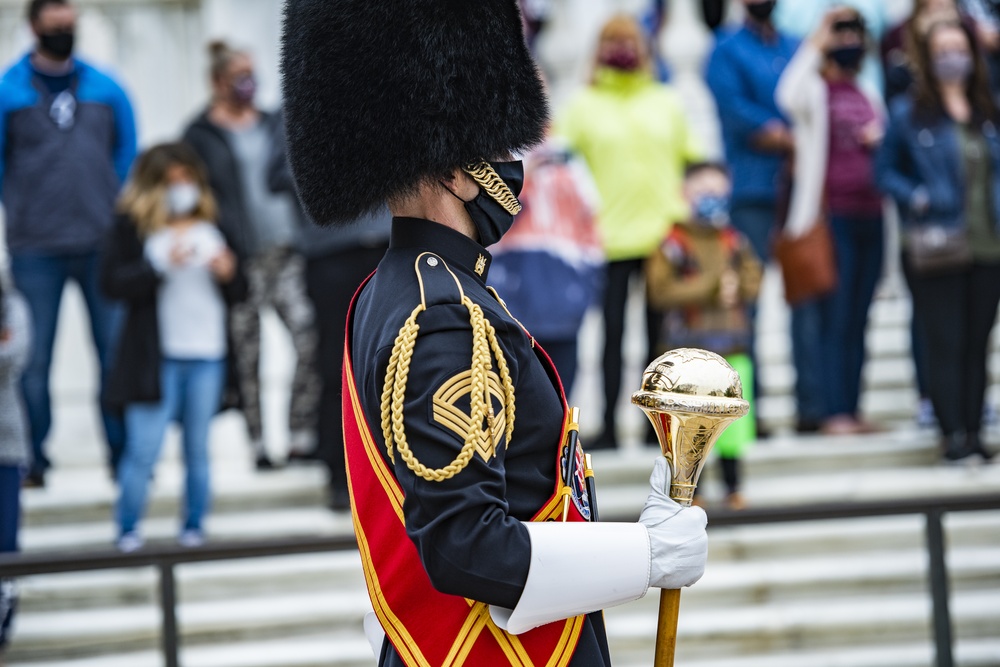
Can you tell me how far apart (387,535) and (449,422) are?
12.1 inches

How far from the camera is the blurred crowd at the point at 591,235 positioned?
5785 mm

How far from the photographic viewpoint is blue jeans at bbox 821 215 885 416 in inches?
263

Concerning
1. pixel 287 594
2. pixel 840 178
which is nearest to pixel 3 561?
pixel 287 594

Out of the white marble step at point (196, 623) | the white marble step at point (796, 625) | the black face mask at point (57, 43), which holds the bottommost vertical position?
the white marble step at point (796, 625)

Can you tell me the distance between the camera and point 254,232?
6.55 metres

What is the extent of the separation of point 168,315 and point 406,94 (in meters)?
3.81

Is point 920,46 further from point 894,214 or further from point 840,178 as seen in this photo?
point 894,214

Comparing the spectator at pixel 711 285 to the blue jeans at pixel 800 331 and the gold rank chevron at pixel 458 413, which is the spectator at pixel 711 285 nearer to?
the blue jeans at pixel 800 331

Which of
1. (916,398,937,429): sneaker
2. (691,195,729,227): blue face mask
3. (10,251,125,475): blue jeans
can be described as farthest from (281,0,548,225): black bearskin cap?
(916,398,937,429): sneaker

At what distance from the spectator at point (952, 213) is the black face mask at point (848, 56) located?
0.40m

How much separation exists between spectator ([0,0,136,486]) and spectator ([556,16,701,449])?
2190 mm

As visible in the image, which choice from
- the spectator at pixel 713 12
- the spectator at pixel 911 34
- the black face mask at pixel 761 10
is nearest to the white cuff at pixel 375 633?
the spectator at pixel 911 34

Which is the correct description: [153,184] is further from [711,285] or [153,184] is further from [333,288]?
[711,285]

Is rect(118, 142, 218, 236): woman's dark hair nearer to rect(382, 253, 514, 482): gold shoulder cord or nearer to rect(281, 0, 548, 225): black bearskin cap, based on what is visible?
rect(281, 0, 548, 225): black bearskin cap
